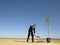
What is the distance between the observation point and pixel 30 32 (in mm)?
17984

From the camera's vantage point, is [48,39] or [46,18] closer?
[48,39]

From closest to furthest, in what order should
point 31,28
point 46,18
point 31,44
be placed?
point 31,44 → point 31,28 → point 46,18

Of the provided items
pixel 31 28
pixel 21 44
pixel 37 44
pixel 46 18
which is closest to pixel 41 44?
pixel 37 44

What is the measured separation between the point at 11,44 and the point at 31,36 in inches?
85.2

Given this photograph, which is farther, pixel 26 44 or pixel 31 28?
pixel 31 28

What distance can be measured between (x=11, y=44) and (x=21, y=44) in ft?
3.01

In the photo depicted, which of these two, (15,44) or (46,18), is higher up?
(46,18)

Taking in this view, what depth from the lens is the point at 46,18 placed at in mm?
19750

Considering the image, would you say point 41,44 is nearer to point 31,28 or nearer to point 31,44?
point 31,44

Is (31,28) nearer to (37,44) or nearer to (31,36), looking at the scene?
(31,36)

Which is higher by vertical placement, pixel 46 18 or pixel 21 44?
pixel 46 18

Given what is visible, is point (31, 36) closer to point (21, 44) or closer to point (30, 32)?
point (30, 32)

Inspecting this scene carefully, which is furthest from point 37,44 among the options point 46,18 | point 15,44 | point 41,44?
point 46,18

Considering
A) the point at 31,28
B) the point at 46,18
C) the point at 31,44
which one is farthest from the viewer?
the point at 46,18
